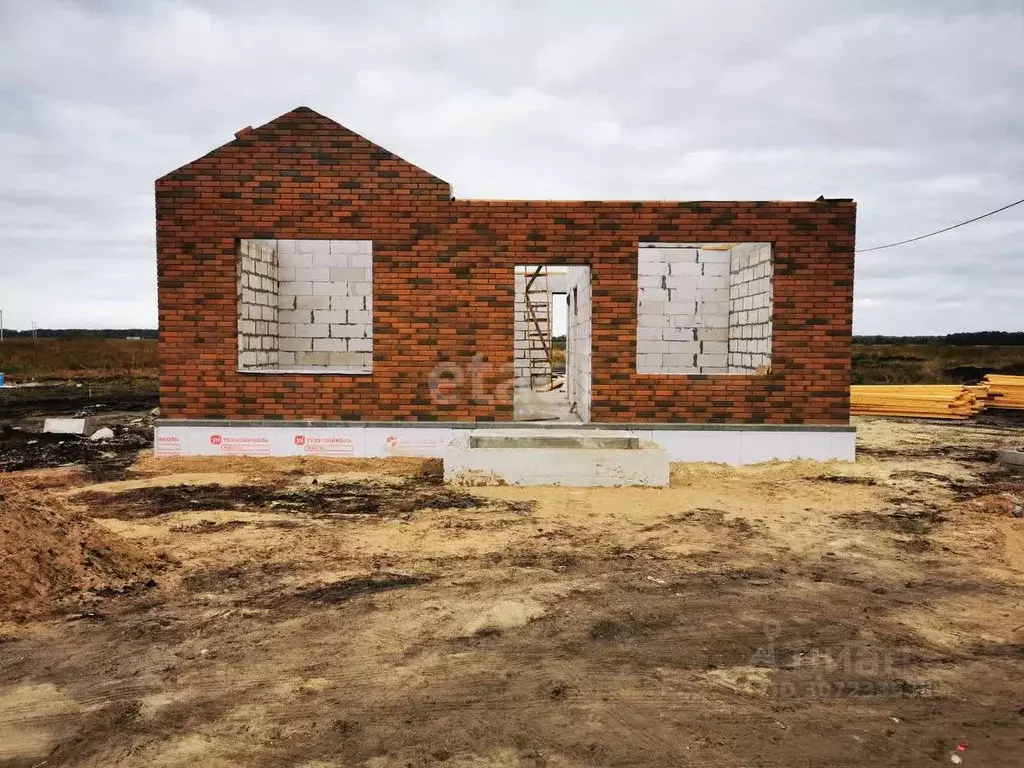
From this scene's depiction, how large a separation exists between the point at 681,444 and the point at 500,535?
13.2 ft

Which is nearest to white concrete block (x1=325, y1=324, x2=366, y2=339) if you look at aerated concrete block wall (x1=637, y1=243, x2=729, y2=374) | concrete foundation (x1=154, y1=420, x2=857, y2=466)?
concrete foundation (x1=154, y1=420, x2=857, y2=466)

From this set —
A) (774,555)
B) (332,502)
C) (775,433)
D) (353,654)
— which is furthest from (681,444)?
(353,654)

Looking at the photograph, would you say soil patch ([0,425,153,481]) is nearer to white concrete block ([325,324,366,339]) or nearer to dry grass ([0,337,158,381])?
white concrete block ([325,324,366,339])

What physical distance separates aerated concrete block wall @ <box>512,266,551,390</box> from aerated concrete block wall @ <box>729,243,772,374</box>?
4.83 m

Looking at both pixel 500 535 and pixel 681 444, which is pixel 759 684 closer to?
pixel 500 535

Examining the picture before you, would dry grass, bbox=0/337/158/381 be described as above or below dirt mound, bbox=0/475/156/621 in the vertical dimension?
above

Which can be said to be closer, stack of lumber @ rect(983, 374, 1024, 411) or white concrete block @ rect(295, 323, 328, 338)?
white concrete block @ rect(295, 323, 328, 338)

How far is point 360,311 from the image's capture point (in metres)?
11.5

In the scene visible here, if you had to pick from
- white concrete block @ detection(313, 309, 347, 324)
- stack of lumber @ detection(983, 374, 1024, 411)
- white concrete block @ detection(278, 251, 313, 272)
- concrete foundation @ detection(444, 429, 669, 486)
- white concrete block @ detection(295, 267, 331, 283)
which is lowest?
concrete foundation @ detection(444, 429, 669, 486)

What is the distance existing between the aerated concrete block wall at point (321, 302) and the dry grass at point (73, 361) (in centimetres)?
1727

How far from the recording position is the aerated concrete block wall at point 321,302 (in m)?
11.4

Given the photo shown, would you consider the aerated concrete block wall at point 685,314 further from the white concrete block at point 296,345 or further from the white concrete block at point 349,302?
the white concrete block at point 296,345

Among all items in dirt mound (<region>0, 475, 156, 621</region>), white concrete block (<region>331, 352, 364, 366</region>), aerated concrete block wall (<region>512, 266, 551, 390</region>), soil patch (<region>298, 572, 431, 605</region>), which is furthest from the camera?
aerated concrete block wall (<region>512, 266, 551, 390</region>)

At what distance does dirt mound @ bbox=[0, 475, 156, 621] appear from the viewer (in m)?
4.75
